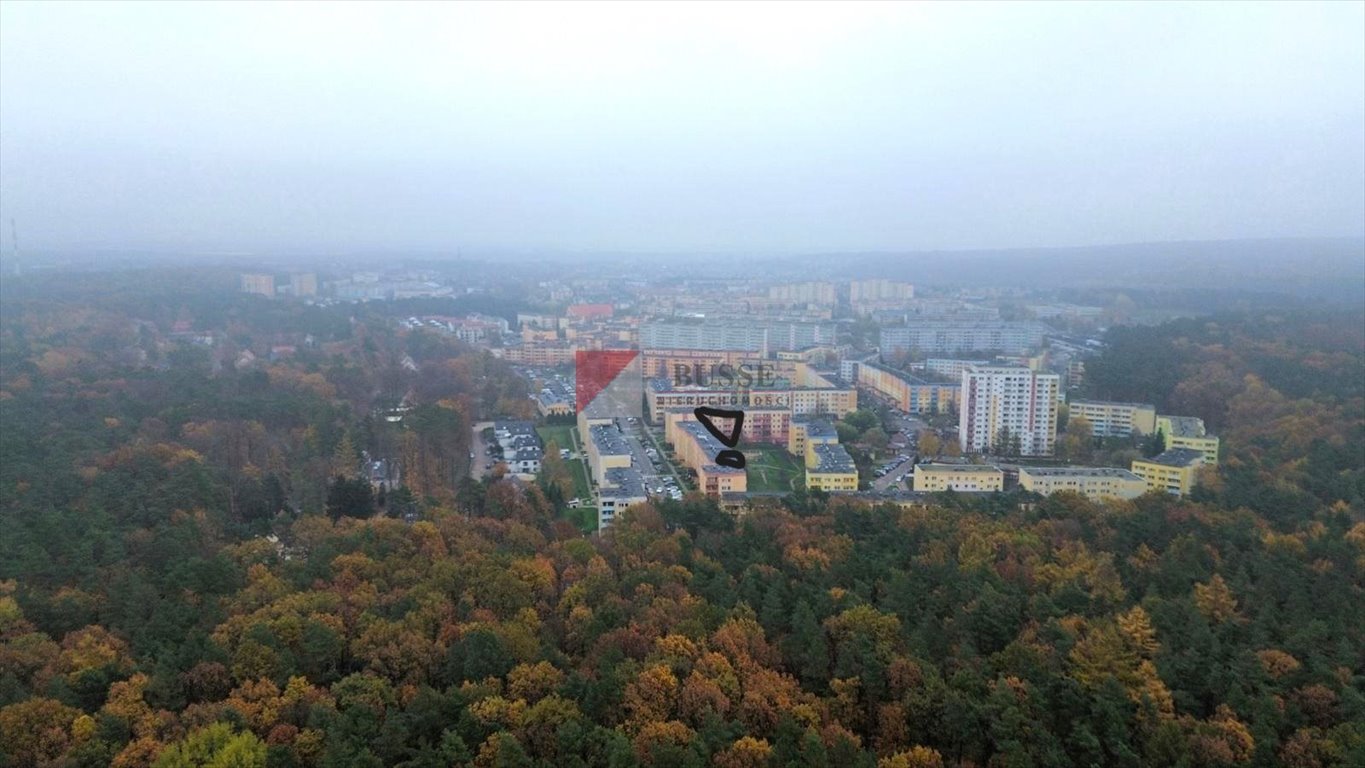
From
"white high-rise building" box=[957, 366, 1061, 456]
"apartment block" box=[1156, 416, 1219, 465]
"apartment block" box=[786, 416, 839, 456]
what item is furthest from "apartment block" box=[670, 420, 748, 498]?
"apartment block" box=[1156, 416, 1219, 465]

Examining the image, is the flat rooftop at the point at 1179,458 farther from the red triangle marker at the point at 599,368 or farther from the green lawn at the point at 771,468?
the red triangle marker at the point at 599,368

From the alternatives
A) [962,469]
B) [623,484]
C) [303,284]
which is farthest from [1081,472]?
[303,284]

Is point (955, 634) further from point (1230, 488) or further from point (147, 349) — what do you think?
point (147, 349)

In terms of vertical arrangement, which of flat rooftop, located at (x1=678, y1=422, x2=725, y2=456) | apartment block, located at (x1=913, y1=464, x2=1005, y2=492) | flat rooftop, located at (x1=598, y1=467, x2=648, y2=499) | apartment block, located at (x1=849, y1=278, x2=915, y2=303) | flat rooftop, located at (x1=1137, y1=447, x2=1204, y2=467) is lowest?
apartment block, located at (x1=913, y1=464, x2=1005, y2=492)

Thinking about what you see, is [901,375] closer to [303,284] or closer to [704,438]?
[704,438]

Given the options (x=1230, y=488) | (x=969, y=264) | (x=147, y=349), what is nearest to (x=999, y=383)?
(x=1230, y=488)

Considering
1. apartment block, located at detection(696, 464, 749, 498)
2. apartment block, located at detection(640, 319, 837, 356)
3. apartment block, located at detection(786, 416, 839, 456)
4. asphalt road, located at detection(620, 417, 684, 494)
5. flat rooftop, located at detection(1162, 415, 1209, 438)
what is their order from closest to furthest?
apartment block, located at detection(696, 464, 749, 498) < asphalt road, located at detection(620, 417, 684, 494) < flat rooftop, located at detection(1162, 415, 1209, 438) < apartment block, located at detection(786, 416, 839, 456) < apartment block, located at detection(640, 319, 837, 356)

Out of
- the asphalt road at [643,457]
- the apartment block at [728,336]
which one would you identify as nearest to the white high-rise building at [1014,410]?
the apartment block at [728,336]

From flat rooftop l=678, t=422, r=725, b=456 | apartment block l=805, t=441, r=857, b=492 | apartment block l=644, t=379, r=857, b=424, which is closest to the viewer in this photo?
apartment block l=805, t=441, r=857, b=492

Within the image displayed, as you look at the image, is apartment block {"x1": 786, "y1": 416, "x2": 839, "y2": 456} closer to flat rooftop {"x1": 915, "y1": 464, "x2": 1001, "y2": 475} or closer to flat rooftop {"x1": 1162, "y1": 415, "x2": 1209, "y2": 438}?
flat rooftop {"x1": 915, "y1": 464, "x2": 1001, "y2": 475}
